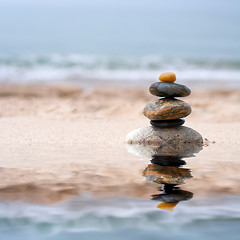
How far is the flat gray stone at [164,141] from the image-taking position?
5.40 metres

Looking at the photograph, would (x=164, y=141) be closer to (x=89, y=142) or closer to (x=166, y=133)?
(x=166, y=133)

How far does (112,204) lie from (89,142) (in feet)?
8.70

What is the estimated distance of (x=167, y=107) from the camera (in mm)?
5586

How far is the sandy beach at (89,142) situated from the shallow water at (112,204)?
0.01 metres

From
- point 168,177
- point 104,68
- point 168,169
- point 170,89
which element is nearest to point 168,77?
point 170,89

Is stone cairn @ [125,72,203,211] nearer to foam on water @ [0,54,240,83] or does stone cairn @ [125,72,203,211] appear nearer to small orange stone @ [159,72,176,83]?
small orange stone @ [159,72,176,83]

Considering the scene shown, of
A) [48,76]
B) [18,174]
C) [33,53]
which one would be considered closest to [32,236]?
[18,174]

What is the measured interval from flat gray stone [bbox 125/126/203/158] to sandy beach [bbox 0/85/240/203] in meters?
0.15

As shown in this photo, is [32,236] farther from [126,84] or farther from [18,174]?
[126,84]

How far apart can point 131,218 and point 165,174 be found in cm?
115

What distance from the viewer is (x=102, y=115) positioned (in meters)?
8.53

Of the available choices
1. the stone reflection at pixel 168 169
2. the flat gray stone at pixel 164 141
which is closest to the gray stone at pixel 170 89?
the flat gray stone at pixel 164 141

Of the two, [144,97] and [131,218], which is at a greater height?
[144,97]

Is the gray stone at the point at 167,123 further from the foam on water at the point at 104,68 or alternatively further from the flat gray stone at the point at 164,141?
the foam on water at the point at 104,68
